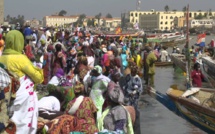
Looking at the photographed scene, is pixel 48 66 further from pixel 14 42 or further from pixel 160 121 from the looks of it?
pixel 14 42

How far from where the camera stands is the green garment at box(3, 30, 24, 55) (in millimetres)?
6202

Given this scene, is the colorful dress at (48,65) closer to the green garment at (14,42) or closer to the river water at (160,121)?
the river water at (160,121)

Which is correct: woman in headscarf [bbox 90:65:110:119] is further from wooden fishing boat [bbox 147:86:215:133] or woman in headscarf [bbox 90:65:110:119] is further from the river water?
the river water

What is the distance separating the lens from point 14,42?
623 cm

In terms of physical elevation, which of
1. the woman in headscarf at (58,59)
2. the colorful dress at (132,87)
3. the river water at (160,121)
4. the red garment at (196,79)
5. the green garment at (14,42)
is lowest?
the river water at (160,121)

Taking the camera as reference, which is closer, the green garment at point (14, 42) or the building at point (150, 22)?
the green garment at point (14, 42)

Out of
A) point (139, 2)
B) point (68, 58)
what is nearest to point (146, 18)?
point (139, 2)

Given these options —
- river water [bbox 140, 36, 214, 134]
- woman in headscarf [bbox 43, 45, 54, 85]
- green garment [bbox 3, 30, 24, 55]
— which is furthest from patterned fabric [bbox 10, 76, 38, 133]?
woman in headscarf [bbox 43, 45, 54, 85]

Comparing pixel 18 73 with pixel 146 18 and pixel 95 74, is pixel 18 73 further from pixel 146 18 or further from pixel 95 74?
pixel 146 18

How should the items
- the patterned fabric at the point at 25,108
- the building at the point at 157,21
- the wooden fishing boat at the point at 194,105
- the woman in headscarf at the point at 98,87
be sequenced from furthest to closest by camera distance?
1. the building at the point at 157,21
2. the wooden fishing boat at the point at 194,105
3. the woman in headscarf at the point at 98,87
4. the patterned fabric at the point at 25,108

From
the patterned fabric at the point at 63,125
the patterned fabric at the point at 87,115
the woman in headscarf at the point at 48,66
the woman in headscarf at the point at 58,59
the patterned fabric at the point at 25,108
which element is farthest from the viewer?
the woman in headscarf at the point at 48,66

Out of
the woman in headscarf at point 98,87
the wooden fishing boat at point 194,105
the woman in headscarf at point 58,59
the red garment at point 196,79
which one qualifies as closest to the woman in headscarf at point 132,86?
the woman in headscarf at point 98,87

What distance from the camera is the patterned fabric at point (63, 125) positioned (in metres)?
6.51

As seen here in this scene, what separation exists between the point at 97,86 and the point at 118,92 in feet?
7.34
